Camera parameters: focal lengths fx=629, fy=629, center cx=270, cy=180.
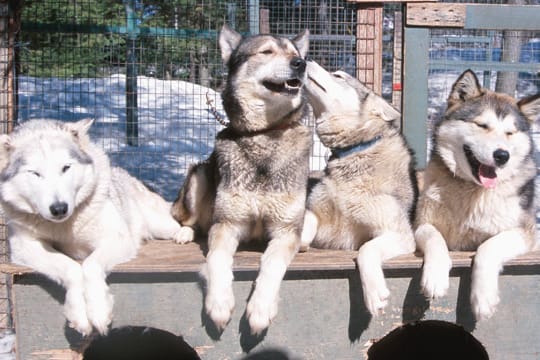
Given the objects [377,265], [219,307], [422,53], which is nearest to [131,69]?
[422,53]

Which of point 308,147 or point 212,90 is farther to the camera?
point 212,90

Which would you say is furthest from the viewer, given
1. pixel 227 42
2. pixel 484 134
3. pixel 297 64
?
pixel 227 42

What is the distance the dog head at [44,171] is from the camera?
2.92 meters

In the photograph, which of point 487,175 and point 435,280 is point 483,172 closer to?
point 487,175

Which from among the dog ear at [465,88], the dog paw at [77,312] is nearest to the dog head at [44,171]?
the dog paw at [77,312]

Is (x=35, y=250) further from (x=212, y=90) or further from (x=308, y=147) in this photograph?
(x=212, y=90)

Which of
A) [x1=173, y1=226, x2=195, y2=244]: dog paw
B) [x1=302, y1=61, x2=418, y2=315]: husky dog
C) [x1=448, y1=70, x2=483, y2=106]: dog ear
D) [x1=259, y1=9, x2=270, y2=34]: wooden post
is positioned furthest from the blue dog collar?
[x1=259, y1=9, x2=270, y2=34]: wooden post

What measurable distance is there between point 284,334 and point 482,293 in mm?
1026

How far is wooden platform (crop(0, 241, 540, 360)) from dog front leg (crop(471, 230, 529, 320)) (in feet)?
0.35

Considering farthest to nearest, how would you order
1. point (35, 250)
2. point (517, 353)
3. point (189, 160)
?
Answer: point (189, 160) → point (517, 353) → point (35, 250)

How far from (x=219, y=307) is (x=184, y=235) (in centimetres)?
105

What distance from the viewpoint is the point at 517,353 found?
3453mm

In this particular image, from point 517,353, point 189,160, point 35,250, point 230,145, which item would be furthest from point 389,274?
point 189,160

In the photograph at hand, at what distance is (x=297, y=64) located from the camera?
11.6ft
